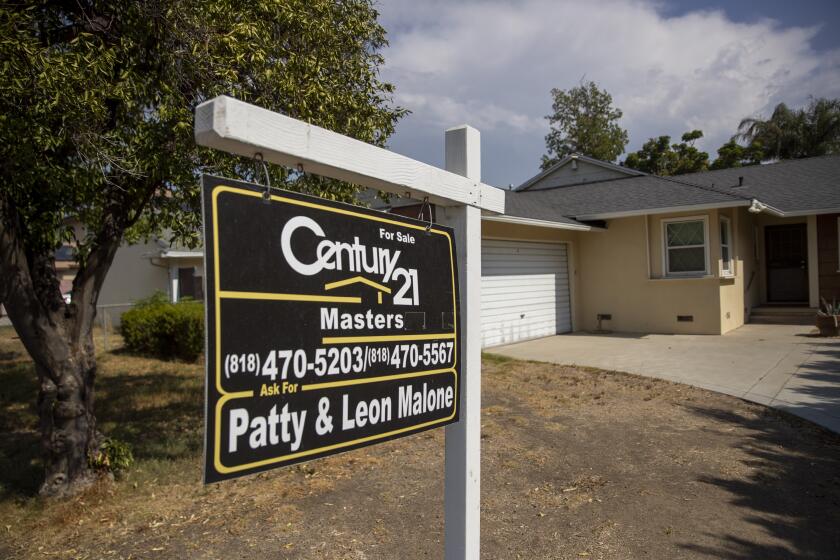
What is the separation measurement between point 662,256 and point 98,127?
40.2 ft

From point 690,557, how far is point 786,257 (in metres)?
15.2

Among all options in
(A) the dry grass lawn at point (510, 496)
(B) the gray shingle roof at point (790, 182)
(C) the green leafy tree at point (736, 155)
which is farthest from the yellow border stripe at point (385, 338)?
(C) the green leafy tree at point (736, 155)

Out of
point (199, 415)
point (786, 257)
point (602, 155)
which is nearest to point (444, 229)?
point (199, 415)

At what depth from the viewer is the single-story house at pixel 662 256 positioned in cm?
1295

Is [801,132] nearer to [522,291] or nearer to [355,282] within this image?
[522,291]

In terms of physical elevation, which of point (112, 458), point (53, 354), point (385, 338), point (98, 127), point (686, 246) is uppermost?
point (98, 127)

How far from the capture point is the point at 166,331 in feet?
37.2

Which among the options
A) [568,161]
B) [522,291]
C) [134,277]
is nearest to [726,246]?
[522,291]

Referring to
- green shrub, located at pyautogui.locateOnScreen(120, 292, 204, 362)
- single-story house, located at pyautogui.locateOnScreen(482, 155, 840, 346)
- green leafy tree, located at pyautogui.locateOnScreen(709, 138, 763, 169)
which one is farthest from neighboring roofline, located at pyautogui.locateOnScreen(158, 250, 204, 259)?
green leafy tree, located at pyautogui.locateOnScreen(709, 138, 763, 169)

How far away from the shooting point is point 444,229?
2334 mm

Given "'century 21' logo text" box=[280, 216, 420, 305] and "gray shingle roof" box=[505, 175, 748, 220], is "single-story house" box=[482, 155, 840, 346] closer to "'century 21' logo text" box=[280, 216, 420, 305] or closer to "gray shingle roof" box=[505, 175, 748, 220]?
"gray shingle roof" box=[505, 175, 748, 220]

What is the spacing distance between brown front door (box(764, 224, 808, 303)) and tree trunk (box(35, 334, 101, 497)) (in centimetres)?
1658

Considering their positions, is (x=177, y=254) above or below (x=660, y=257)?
above

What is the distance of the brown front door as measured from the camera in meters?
15.7
